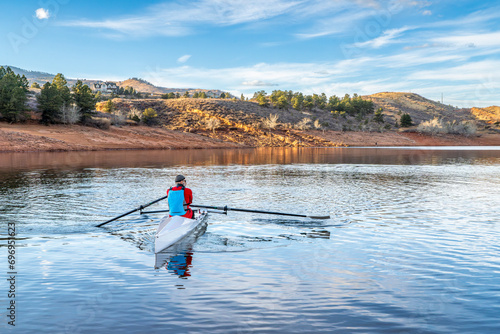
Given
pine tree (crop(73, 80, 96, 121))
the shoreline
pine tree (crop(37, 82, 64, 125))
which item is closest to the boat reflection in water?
the shoreline

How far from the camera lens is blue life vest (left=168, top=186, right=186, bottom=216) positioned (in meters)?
15.8

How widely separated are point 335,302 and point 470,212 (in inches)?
611

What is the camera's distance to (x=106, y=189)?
30.5 meters

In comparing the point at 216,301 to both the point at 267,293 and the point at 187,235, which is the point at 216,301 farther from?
the point at 187,235

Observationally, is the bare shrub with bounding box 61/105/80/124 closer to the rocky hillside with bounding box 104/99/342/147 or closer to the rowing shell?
the rocky hillside with bounding box 104/99/342/147

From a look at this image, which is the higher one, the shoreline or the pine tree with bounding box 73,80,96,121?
the pine tree with bounding box 73,80,96,121

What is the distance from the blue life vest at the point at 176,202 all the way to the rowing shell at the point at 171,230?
482 mm

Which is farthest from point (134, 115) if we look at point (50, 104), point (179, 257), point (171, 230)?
point (179, 257)

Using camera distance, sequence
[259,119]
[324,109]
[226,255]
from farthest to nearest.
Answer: [324,109]
[259,119]
[226,255]

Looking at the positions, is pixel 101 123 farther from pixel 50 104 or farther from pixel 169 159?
pixel 169 159

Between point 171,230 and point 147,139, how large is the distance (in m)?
88.6

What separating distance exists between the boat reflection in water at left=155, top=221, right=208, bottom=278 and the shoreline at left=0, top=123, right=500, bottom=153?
68.8m

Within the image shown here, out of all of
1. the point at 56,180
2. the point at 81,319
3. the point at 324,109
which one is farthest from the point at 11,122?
the point at 324,109

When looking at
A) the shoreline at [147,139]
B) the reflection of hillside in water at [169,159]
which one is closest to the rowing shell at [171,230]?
the reflection of hillside in water at [169,159]
